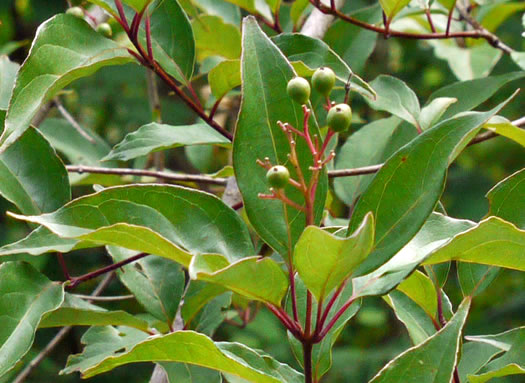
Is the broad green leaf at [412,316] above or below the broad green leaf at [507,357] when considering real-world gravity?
below

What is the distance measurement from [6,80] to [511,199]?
84 centimetres

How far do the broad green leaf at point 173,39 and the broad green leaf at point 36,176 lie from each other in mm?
225

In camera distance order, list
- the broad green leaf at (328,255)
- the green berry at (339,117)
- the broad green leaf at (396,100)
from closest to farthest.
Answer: the broad green leaf at (328,255)
the green berry at (339,117)
the broad green leaf at (396,100)

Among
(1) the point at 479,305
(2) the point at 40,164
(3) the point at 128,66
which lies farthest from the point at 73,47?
(1) the point at 479,305

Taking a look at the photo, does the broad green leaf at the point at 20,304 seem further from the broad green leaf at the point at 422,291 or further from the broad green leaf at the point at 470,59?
the broad green leaf at the point at 470,59

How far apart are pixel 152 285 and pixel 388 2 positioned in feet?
1.78

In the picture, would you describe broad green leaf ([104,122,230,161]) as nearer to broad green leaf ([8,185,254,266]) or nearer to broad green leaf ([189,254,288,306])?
broad green leaf ([8,185,254,266])

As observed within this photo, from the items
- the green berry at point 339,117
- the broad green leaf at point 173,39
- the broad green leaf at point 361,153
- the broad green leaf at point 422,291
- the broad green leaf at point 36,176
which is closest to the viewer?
the green berry at point 339,117

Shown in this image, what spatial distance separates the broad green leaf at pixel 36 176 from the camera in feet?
3.33

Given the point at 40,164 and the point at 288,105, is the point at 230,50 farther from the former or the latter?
the point at 288,105

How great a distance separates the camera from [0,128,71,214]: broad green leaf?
1016mm

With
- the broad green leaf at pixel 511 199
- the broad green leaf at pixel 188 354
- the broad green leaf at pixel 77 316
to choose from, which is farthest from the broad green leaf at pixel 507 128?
the broad green leaf at pixel 77 316

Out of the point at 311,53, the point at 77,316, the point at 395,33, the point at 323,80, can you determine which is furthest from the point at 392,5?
the point at 77,316

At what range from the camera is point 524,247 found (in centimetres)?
76
